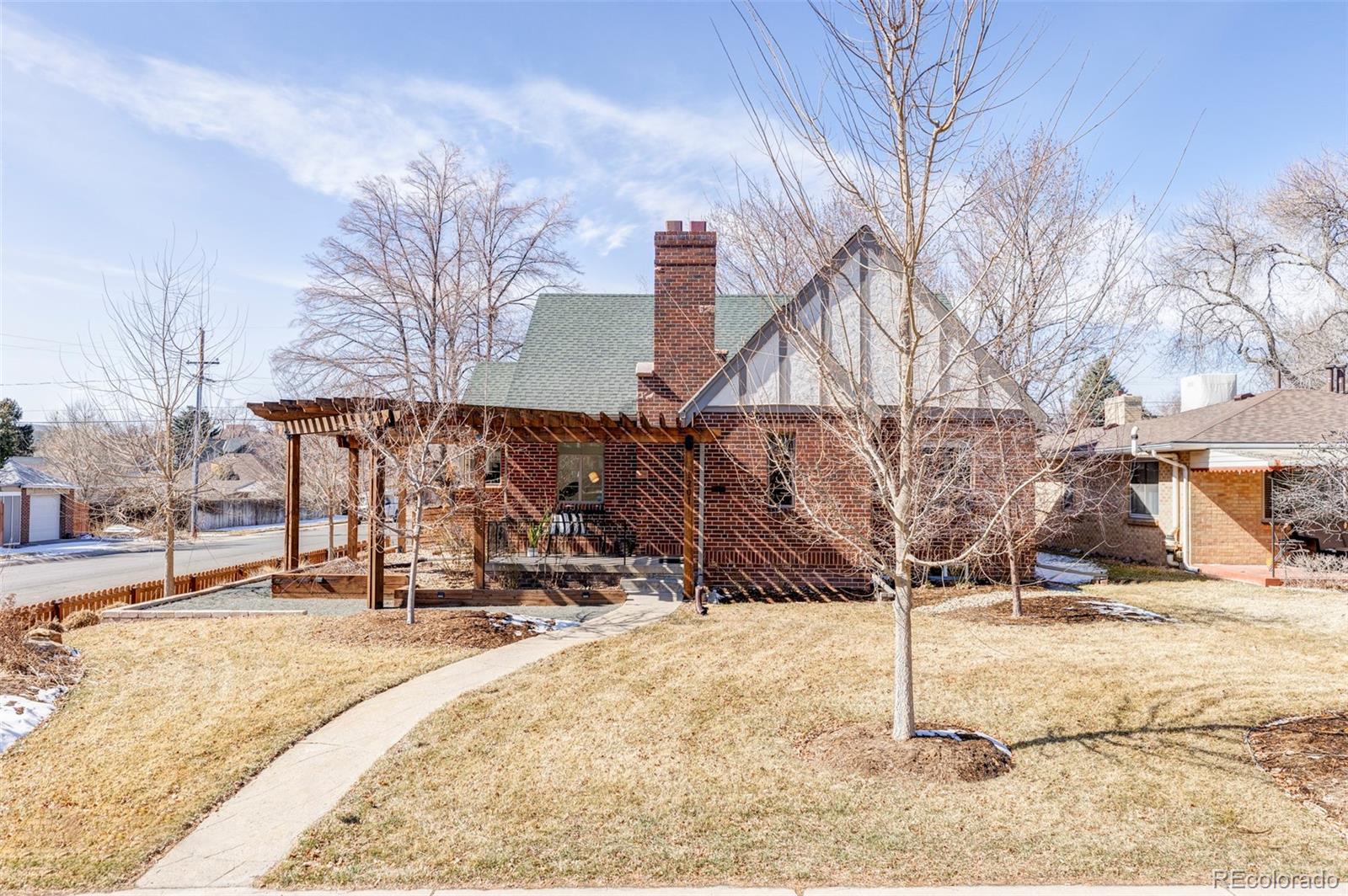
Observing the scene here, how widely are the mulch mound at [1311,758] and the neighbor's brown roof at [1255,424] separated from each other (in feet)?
28.4

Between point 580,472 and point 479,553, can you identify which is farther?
point 580,472

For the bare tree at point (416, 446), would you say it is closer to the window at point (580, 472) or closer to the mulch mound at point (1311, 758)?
the window at point (580, 472)

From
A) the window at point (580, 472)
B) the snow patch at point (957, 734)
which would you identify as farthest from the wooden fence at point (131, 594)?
the snow patch at point (957, 734)

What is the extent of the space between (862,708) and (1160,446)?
1310 cm

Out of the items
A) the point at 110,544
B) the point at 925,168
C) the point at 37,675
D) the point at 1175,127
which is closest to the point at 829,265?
the point at 925,168

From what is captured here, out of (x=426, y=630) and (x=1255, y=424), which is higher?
(x=1255, y=424)

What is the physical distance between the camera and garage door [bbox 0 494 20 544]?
1079 inches

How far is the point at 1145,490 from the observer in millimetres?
17547

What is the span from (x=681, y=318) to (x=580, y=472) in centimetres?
433

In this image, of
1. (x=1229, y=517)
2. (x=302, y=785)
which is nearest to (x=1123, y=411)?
(x=1229, y=517)

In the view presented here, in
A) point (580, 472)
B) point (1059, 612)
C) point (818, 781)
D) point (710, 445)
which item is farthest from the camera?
point (580, 472)

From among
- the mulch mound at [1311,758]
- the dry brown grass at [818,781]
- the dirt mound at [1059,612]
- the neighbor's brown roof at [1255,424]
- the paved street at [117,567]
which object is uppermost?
the neighbor's brown roof at [1255,424]

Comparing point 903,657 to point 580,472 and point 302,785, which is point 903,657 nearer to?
point 302,785

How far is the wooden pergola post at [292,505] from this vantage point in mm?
13438
